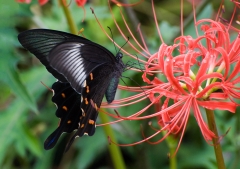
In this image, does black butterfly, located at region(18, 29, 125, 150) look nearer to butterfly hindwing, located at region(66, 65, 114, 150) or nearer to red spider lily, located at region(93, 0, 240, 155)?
butterfly hindwing, located at region(66, 65, 114, 150)

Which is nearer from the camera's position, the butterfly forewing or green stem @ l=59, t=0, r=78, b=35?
the butterfly forewing

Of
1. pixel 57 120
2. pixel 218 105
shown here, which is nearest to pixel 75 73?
pixel 218 105

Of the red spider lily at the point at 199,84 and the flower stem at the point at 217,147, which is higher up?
the red spider lily at the point at 199,84

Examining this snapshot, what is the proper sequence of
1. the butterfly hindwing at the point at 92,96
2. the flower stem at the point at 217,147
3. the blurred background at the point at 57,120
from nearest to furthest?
the flower stem at the point at 217,147 < the butterfly hindwing at the point at 92,96 < the blurred background at the point at 57,120

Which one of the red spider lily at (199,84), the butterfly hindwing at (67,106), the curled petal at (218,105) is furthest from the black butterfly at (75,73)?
the curled petal at (218,105)

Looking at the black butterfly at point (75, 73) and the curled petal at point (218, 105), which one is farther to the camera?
the black butterfly at point (75, 73)

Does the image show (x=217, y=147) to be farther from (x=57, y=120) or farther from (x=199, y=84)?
(x=57, y=120)

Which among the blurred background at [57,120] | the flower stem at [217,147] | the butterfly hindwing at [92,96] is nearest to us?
the flower stem at [217,147]

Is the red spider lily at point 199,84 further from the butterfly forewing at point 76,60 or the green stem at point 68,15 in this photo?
the green stem at point 68,15

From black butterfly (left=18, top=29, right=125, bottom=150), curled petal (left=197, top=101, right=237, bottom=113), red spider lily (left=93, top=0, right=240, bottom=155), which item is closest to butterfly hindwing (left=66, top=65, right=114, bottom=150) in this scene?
black butterfly (left=18, top=29, right=125, bottom=150)

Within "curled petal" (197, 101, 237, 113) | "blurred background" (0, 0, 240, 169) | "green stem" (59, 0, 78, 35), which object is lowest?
"blurred background" (0, 0, 240, 169)
